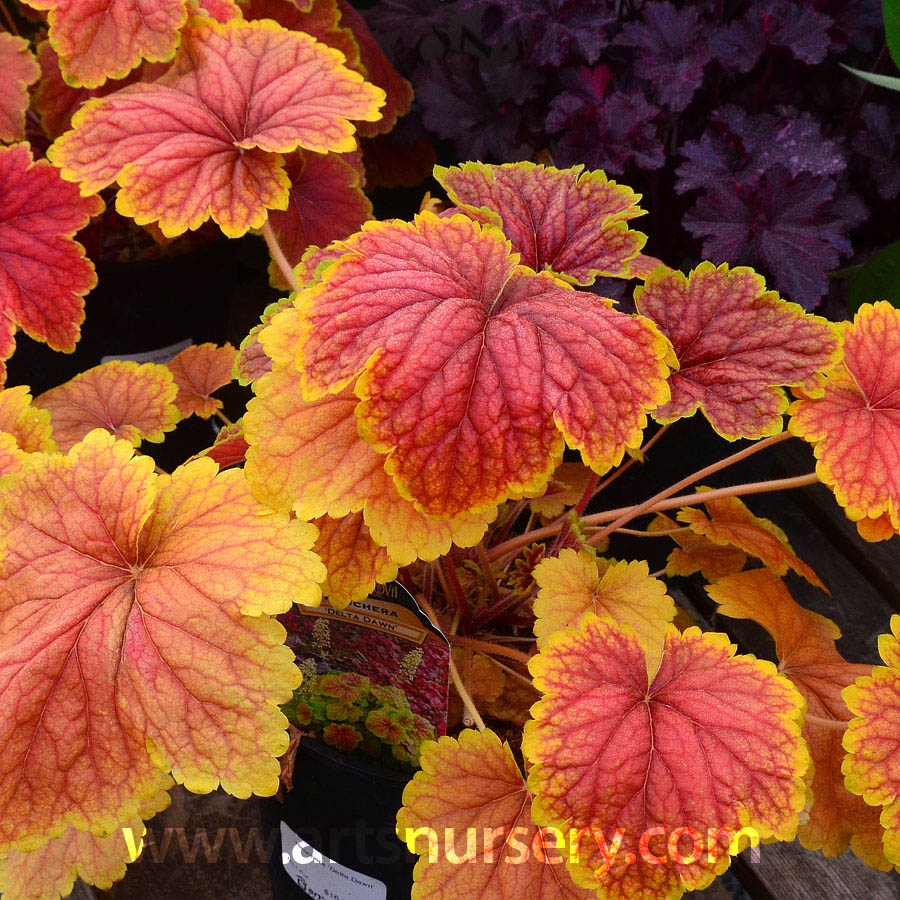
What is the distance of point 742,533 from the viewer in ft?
2.42

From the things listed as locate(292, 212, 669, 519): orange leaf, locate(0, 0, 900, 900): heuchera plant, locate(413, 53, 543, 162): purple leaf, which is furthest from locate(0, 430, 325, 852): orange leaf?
locate(413, 53, 543, 162): purple leaf

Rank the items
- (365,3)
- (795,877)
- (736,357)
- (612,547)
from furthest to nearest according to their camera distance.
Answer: (365,3) → (612,547) → (795,877) → (736,357)

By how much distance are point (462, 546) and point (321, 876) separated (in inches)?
14.8

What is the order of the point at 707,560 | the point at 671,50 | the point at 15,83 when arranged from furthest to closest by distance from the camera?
the point at 671,50
the point at 15,83
the point at 707,560

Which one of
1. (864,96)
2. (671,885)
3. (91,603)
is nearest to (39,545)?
(91,603)

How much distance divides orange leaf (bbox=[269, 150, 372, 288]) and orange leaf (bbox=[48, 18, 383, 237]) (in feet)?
0.60

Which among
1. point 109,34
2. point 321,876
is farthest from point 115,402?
point 321,876

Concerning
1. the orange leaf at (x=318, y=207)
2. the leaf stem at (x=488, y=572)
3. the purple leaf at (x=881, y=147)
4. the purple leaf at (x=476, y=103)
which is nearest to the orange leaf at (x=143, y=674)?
the leaf stem at (x=488, y=572)

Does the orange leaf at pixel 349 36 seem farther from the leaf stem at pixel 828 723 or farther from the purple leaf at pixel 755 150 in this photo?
the leaf stem at pixel 828 723

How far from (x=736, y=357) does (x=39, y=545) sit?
18.8 inches

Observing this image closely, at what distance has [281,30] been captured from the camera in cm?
82

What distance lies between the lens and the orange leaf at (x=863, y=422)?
1.88 feet

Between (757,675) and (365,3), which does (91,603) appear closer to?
(757,675)

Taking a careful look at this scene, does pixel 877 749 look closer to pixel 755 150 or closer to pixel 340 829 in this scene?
pixel 340 829
